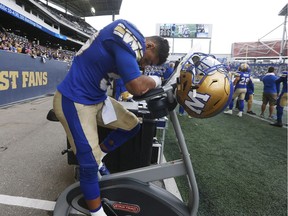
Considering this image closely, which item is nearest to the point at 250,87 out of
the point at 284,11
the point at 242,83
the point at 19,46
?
the point at 242,83

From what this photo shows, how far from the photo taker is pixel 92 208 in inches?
67.6

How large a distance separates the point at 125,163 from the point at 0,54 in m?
5.71

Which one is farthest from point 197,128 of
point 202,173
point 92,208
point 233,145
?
point 92,208

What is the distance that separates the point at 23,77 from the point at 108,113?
704 centimetres

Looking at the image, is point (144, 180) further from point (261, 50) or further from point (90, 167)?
point (261, 50)

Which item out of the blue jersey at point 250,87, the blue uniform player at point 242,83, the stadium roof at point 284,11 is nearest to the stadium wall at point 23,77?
the blue uniform player at point 242,83

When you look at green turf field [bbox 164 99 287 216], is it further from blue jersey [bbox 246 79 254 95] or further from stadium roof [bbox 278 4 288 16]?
stadium roof [bbox 278 4 288 16]

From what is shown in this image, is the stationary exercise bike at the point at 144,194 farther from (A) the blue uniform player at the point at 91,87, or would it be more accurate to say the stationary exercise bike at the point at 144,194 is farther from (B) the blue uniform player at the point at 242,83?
(B) the blue uniform player at the point at 242,83

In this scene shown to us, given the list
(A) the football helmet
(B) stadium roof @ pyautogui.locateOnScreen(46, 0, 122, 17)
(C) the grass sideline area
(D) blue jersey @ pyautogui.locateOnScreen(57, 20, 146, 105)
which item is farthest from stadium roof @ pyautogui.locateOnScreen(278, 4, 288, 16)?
(D) blue jersey @ pyautogui.locateOnScreen(57, 20, 146, 105)

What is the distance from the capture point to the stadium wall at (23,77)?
6.63 metres

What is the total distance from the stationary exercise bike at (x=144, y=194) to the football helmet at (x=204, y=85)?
19 cm

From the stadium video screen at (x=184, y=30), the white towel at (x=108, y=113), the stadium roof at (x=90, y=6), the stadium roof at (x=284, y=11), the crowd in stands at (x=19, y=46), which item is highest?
the stadium roof at (x=90, y=6)

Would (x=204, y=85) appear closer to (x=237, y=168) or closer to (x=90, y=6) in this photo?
(x=237, y=168)

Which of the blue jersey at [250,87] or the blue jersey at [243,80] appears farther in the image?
the blue jersey at [250,87]
